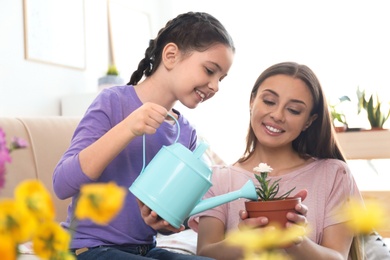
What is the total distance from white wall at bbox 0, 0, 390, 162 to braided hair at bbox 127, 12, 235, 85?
5.96ft

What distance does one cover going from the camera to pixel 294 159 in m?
1.74

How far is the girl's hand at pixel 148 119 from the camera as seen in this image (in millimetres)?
995

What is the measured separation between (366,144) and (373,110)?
26 cm

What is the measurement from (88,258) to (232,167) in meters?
0.64

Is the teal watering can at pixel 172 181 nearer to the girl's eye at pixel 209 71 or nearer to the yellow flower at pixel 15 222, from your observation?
the girl's eye at pixel 209 71

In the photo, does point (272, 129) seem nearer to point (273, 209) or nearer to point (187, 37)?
point (187, 37)

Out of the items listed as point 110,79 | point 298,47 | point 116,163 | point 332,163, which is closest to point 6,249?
point 116,163

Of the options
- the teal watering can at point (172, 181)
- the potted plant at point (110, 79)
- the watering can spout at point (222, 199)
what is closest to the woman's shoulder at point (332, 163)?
the watering can spout at point (222, 199)

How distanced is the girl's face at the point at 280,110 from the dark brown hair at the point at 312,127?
0.09 ft

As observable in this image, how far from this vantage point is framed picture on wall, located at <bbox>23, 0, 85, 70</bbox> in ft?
11.0

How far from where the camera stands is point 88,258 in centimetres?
123

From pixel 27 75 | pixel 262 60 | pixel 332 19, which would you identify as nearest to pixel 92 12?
pixel 27 75

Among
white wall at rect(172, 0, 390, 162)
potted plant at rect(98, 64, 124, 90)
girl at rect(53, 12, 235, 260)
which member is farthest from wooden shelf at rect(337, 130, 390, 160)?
girl at rect(53, 12, 235, 260)

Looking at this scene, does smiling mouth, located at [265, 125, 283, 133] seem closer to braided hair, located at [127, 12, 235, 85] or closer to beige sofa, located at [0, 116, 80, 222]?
braided hair, located at [127, 12, 235, 85]
